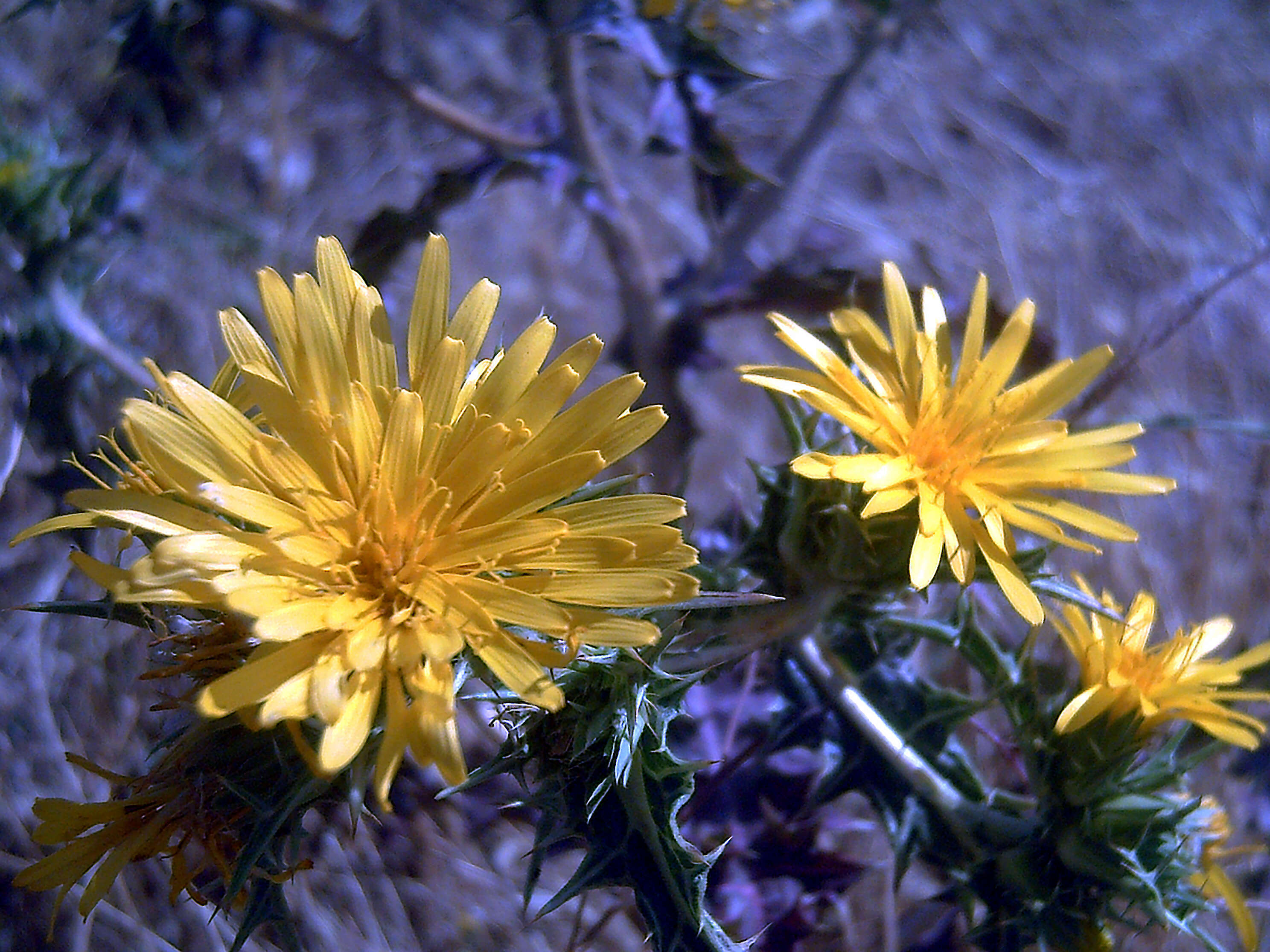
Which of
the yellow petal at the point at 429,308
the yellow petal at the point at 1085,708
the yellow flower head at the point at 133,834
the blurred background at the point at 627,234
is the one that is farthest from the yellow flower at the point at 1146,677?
the yellow flower head at the point at 133,834

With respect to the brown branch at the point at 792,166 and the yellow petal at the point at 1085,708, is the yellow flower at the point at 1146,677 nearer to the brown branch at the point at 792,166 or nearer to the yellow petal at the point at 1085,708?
the yellow petal at the point at 1085,708

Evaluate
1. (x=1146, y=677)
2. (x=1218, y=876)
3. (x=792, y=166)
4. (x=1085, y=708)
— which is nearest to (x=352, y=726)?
(x=1085, y=708)

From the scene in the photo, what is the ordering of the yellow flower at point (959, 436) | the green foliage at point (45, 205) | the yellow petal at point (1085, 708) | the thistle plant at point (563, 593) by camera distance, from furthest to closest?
the green foliage at point (45, 205) → the yellow petal at point (1085, 708) → the yellow flower at point (959, 436) → the thistle plant at point (563, 593)

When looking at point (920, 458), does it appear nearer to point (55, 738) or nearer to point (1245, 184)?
point (55, 738)

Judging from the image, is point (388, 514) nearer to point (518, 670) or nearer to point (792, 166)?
point (518, 670)

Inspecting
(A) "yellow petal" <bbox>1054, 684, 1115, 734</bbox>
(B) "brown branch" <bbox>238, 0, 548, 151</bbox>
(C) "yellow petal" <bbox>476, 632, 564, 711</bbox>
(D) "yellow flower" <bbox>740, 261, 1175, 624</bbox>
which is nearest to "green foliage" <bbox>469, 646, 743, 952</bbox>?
(C) "yellow petal" <bbox>476, 632, 564, 711</bbox>

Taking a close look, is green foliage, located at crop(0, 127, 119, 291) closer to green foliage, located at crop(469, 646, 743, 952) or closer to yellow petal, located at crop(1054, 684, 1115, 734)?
green foliage, located at crop(469, 646, 743, 952)

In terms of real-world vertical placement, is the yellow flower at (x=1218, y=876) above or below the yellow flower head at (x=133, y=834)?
below
